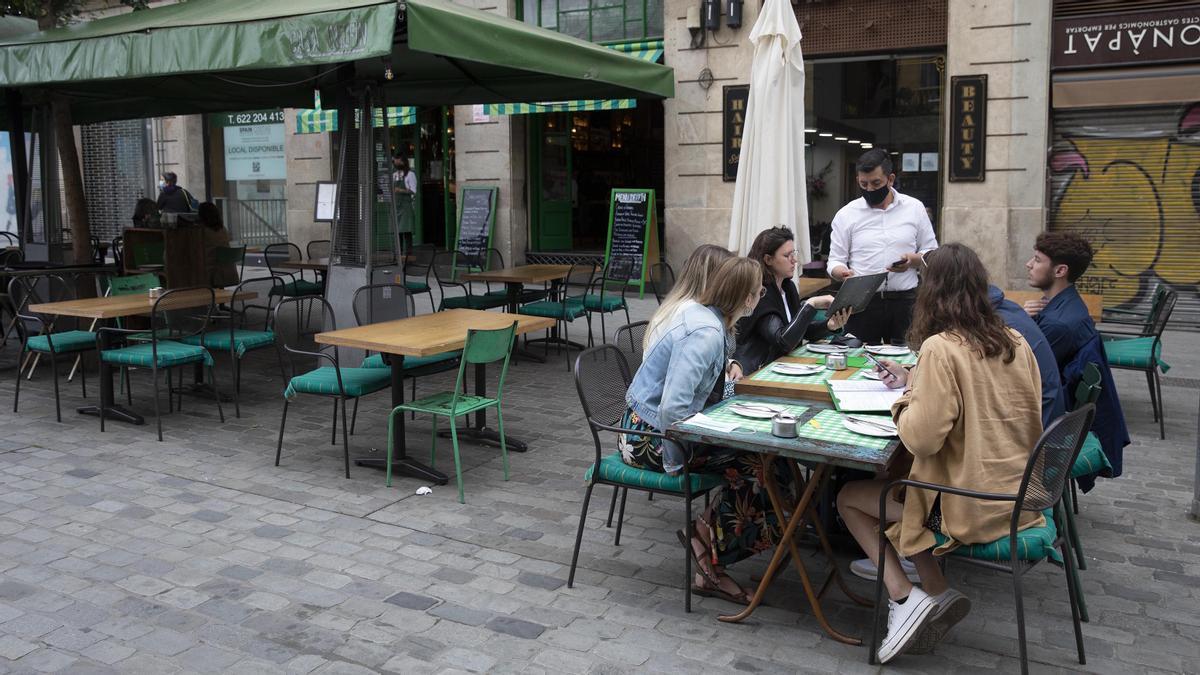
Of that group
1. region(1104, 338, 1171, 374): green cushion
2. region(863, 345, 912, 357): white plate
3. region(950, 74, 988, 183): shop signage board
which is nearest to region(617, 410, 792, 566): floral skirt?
region(863, 345, 912, 357): white plate

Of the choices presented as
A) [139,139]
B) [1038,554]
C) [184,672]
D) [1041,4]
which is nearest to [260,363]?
[184,672]

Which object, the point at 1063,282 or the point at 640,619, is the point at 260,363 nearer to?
the point at 640,619

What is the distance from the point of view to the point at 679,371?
12.6 feet

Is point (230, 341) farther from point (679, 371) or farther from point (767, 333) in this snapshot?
point (679, 371)

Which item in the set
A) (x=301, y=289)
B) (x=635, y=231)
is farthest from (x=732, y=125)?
(x=301, y=289)

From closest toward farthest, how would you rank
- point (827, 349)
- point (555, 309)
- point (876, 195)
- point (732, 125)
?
point (827, 349), point (876, 195), point (555, 309), point (732, 125)

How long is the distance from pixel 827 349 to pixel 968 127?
7422mm

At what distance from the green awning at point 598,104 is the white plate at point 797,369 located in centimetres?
959

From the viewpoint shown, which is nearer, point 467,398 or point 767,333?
point 767,333

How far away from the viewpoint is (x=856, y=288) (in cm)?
Result: 454

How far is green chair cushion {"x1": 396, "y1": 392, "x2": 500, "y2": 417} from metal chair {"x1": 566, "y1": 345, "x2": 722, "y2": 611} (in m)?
1.08

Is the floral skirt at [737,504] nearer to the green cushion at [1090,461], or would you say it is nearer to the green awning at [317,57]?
the green cushion at [1090,461]

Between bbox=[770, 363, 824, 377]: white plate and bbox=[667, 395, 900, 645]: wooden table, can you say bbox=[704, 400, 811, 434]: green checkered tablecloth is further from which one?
bbox=[770, 363, 824, 377]: white plate

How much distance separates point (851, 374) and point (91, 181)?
19349 mm
